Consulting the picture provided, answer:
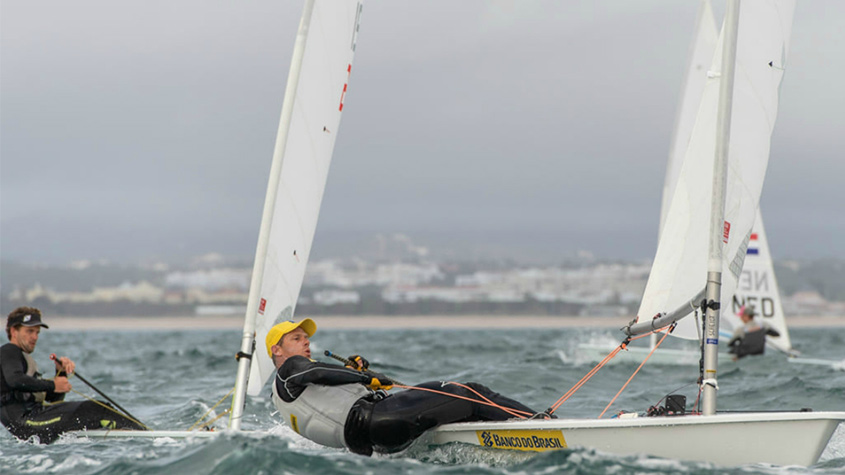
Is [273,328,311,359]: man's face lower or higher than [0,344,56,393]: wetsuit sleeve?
higher

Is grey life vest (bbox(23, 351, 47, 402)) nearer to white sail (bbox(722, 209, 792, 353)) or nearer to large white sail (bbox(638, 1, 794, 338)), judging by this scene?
large white sail (bbox(638, 1, 794, 338))

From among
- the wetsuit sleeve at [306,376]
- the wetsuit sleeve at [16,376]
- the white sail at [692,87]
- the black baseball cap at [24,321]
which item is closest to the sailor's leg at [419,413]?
the wetsuit sleeve at [306,376]

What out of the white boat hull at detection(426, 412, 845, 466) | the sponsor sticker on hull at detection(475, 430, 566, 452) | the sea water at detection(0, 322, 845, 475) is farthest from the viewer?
the sponsor sticker on hull at detection(475, 430, 566, 452)

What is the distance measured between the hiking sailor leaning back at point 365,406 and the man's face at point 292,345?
88 millimetres

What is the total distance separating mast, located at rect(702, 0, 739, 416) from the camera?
5.22m

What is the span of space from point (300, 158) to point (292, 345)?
143 cm

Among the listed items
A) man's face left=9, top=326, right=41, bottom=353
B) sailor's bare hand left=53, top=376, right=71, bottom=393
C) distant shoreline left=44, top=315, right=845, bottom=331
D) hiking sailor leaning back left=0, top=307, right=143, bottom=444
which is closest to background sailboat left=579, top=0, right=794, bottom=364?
hiking sailor leaning back left=0, top=307, right=143, bottom=444

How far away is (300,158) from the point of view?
6.67 metres

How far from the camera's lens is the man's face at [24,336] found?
21.5 feet

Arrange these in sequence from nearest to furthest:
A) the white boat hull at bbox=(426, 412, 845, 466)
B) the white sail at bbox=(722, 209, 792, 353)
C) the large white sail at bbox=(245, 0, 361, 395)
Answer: the white boat hull at bbox=(426, 412, 845, 466) < the large white sail at bbox=(245, 0, 361, 395) < the white sail at bbox=(722, 209, 792, 353)

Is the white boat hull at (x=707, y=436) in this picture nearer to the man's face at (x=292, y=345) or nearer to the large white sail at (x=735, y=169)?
the large white sail at (x=735, y=169)

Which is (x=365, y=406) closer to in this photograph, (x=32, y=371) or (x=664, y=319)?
(x=664, y=319)

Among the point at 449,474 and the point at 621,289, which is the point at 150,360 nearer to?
the point at 449,474

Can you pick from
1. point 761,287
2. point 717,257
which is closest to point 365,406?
point 717,257
